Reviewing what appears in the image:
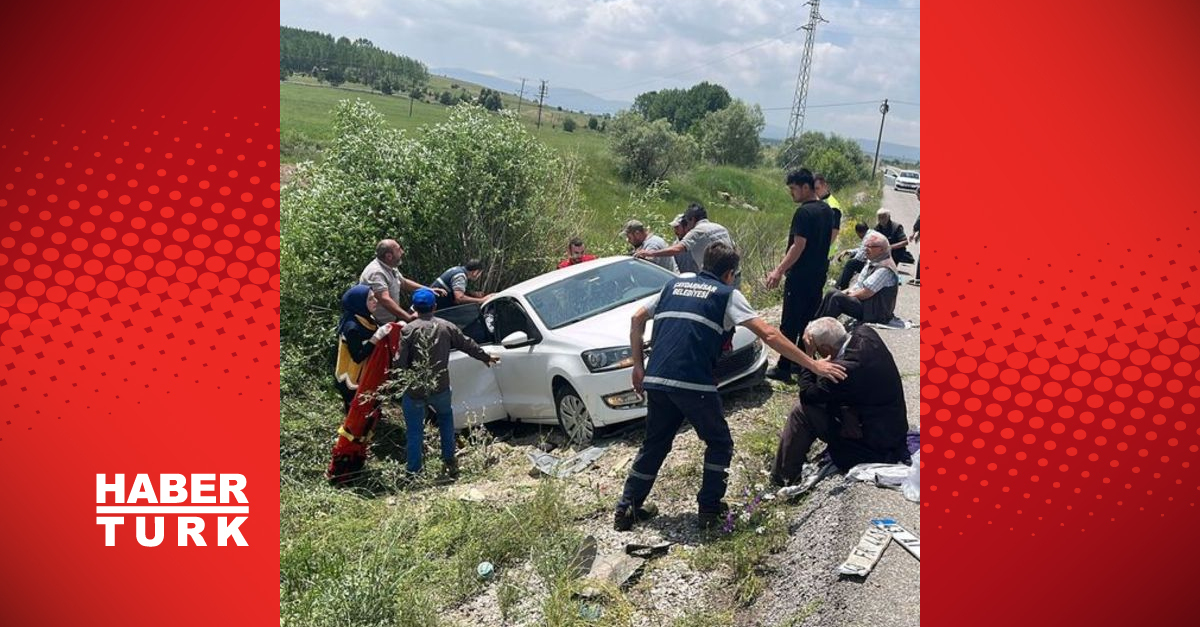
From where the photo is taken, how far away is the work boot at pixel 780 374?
7.86 m

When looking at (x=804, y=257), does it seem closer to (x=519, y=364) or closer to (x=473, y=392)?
(x=519, y=364)

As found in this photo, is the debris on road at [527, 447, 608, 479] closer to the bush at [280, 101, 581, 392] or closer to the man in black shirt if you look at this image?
the man in black shirt

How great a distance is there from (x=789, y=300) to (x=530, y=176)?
591 cm

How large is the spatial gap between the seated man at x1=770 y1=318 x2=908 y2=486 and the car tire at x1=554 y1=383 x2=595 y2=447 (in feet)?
7.36

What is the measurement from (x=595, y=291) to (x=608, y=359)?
4.05 feet

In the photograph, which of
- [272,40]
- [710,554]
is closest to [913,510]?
[710,554]

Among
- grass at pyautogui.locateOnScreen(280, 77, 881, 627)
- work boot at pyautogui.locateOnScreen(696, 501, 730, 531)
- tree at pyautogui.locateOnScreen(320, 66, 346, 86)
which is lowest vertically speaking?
grass at pyautogui.locateOnScreen(280, 77, 881, 627)

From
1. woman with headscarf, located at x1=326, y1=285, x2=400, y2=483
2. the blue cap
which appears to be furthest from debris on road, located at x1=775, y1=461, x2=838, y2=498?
woman with headscarf, located at x1=326, y1=285, x2=400, y2=483

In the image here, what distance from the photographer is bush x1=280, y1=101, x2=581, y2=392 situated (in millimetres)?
10570

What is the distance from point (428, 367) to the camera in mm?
6887

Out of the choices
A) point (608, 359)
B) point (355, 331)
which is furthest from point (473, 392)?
point (608, 359)

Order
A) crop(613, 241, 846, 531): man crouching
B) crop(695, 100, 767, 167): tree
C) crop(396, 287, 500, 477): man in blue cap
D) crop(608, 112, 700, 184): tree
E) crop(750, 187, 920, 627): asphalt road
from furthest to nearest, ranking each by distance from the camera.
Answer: crop(695, 100, 767, 167): tree → crop(608, 112, 700, 184): tree → crop(396, 287, 500, 477): man in blue cap → crop(613, 241, 846, 531): man crouching → crop(750, 187, 920, 627): asphalt road

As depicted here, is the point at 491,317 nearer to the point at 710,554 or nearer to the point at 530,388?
the point at 530,388

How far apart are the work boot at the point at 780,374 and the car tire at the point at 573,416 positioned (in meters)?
1.92
